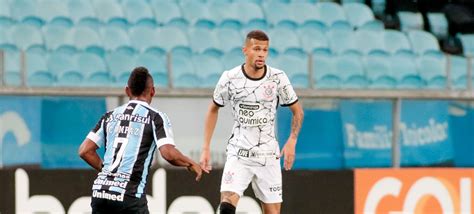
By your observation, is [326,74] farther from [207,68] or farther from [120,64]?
[120,64]

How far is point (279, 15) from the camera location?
16000 mm

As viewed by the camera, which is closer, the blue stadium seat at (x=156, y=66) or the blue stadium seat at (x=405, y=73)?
the blue stadium seat at (x=156, y=66)

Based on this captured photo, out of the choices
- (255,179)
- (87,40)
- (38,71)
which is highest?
(87,40)

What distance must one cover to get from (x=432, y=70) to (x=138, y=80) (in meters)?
8.71

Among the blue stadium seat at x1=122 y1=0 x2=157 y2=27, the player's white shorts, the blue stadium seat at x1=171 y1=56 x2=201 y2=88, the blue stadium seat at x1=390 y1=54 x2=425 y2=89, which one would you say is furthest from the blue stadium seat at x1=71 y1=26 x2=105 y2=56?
the player's white shorts

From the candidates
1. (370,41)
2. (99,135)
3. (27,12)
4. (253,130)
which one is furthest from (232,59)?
(99,135)

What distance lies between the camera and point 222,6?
51.6ft

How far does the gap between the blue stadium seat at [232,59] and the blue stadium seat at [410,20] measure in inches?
129

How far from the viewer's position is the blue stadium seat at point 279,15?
52.0ft

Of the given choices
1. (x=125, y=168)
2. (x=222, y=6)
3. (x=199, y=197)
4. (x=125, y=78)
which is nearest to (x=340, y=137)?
(x=199, y=197)

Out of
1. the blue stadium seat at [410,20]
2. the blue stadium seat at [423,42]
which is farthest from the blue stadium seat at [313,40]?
the blue stadium seat at [410,20]

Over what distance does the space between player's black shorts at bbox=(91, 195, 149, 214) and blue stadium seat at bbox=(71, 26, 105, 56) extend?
22.7ft

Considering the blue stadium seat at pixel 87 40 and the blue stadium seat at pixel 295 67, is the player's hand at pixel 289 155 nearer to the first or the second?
the blue stadium seat at pixel 295 67

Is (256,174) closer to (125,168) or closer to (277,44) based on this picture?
(125,168)
